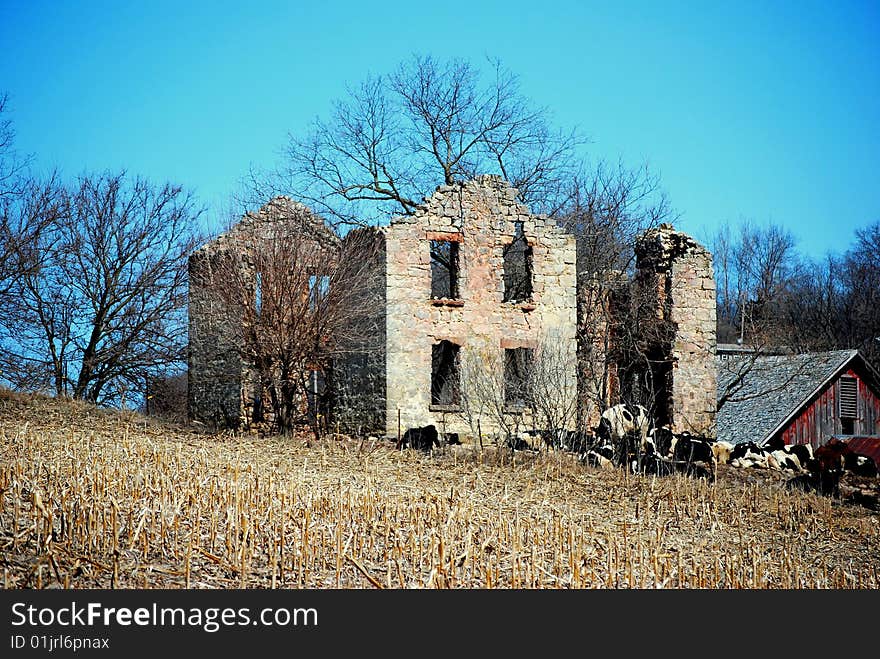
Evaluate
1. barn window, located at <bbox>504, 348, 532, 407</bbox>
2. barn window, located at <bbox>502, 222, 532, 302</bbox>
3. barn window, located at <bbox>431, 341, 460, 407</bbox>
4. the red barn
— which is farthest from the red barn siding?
barn window, located at <bbox>431, 341, 460, 407</bbox>

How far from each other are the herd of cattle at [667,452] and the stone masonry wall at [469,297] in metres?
1.71

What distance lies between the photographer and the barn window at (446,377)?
21859mm

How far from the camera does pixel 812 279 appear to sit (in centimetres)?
5703

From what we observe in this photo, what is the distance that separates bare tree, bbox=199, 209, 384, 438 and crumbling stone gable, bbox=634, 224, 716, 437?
769 cm

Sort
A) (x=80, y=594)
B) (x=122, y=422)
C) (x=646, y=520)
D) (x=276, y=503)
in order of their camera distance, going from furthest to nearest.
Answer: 1. (x=122, y=422)
2. (x=646, y=520)
3. (x=276, y=503)
4. (x=80, y=594)

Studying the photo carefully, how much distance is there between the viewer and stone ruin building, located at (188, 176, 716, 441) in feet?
70.0

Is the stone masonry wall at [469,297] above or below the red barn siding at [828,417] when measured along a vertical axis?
above

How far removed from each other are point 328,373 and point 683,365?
28.4ft

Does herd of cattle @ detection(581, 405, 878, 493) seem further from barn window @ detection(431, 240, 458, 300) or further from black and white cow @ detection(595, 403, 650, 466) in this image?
barn window @ detection(431, 240, 458, 300)

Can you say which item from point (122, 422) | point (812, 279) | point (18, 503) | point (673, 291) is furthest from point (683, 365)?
point (812, 279)

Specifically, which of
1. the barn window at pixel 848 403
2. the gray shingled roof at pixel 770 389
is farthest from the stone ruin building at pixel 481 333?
the barn window at pixel 848 403

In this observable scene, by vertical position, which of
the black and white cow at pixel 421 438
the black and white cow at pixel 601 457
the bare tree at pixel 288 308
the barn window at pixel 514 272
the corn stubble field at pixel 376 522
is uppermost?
the barn window at pixel 514 272

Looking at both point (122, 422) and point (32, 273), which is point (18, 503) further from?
point (32, 273)

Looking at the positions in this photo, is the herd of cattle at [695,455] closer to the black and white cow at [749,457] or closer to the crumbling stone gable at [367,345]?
the black and white cow at [749,457]
